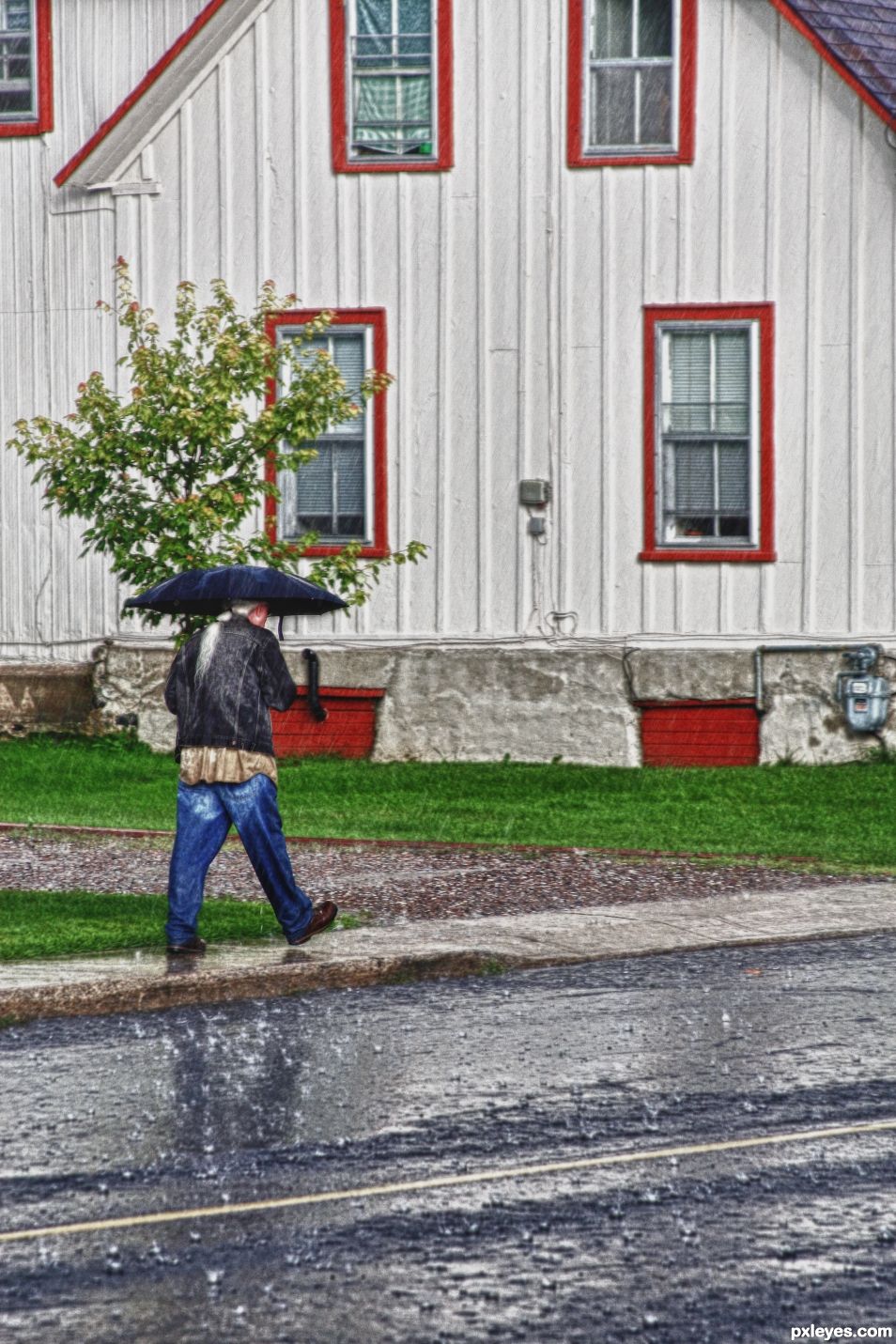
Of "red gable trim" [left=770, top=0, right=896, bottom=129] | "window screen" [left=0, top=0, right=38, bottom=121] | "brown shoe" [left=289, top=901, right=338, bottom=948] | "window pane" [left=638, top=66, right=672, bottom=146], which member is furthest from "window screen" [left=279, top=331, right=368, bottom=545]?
"brown shoe" [left=289, top=901, right=338, bottom=948]

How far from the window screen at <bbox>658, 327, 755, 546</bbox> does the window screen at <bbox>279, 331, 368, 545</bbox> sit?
2.81 metres

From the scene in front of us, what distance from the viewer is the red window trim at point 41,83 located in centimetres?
1953

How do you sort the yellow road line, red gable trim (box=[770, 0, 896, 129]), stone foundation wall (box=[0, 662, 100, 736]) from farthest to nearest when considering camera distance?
stone foundation wall (box=[0, 662, 100, 736]) → red gable trim (box=[770, 0, 896, 129]) → the yellow road line

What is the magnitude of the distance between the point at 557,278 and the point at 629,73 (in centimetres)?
201

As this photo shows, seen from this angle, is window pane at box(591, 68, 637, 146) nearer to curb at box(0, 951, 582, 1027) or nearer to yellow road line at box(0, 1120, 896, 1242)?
curb at box(0, 951, 582, 1027)

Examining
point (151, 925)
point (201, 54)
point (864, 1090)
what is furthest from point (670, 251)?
point (864, 1090)

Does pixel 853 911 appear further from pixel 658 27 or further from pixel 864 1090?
pixel 658 27

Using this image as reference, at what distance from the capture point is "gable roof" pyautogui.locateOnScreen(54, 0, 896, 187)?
17578 millimetres

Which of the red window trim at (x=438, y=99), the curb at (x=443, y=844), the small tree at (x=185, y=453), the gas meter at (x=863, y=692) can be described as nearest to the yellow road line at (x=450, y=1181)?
the small tree at (x=185, y=453)

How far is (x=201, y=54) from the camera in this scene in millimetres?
18406

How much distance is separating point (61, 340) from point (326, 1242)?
592 inches

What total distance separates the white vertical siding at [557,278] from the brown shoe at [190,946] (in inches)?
344
